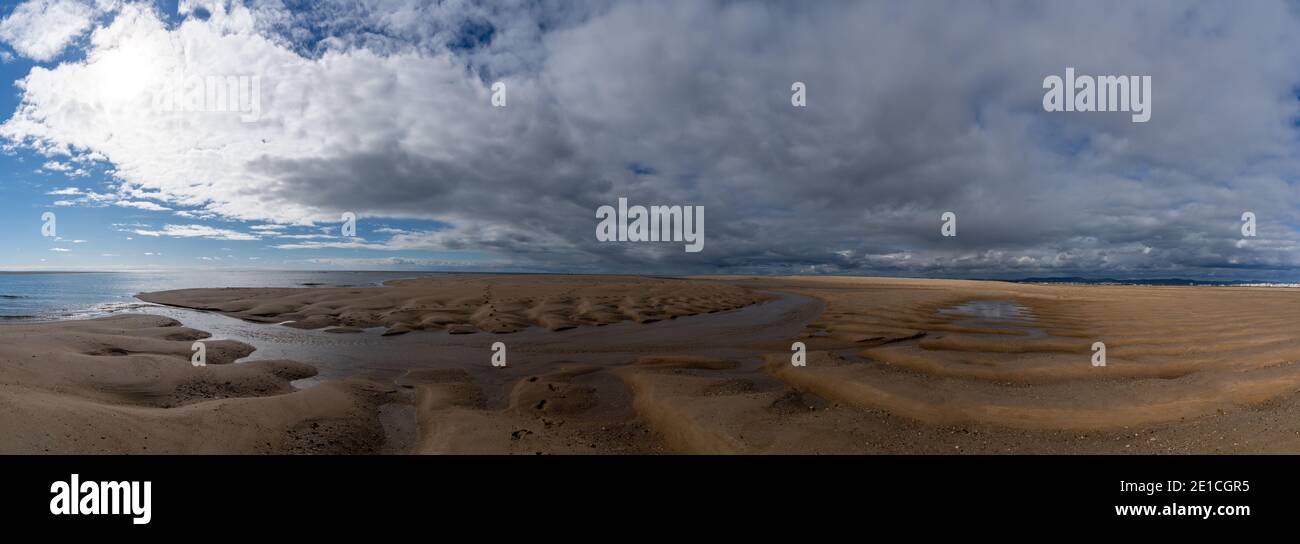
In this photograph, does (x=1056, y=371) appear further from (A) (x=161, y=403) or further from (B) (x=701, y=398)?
(A) (x=161, y=403)

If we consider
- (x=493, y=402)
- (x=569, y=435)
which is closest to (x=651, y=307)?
(x=493, y=402)

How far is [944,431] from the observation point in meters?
5.86

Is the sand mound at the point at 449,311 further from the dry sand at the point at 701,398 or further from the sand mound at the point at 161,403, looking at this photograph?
the sand mound at the point at 161,403

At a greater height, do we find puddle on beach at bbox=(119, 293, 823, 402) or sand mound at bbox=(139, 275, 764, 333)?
sand mound at bbox=(139, 275, 764, 333)

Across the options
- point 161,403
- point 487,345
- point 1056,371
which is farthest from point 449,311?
point 1056,371

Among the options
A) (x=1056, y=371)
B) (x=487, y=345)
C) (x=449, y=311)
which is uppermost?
(x=449, y=311)

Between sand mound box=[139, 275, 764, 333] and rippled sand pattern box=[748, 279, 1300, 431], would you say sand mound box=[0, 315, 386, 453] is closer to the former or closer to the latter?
sand mound box=[139, 275, 764, 333]

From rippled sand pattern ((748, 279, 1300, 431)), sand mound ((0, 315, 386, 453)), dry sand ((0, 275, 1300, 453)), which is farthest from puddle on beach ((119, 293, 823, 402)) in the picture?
rippled sand pattern ((748, 279, 1300, 431))

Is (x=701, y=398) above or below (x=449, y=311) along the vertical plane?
below

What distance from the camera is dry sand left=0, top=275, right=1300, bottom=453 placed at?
17.8 ft

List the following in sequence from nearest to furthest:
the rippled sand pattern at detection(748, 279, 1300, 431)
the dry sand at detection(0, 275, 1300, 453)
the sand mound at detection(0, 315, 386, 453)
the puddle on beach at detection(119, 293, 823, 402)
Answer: the sand mound at detection(0, 315, 386, 453) < the dry sand at detection(0, 275, 1300, 453) < the rippled sand pattern at detection(748, 279, 1300, 431) < the puddle on beach at detection(119, 293, 823, 402)

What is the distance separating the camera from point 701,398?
7.24 metres

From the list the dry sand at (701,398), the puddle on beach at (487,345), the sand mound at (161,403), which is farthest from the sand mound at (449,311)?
the sand mound at (161,403)
